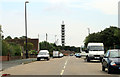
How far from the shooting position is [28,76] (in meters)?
15.5

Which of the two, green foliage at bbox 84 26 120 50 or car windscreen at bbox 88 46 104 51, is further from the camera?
green foliage at bbox 84 26 120 50

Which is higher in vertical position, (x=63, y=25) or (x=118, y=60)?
(x=63, y=25)

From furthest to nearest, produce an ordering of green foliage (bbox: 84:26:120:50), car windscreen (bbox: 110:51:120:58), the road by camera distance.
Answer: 1. green foliage (bbox: 84:26:120:50)
2. car windscreen (bbox: 110:51:120:58)
3. the road

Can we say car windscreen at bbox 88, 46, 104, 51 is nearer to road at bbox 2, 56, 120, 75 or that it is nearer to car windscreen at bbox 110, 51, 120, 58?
road at bbox 2, 56, 120, 75

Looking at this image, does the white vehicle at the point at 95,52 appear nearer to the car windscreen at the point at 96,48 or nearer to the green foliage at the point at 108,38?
the car windscreen at the point at 96,48

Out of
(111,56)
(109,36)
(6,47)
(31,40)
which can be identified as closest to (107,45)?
(109,36)

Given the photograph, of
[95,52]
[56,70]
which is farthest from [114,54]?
[95,52]

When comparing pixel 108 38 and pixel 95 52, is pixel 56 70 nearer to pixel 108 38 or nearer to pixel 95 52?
pixel 95 52

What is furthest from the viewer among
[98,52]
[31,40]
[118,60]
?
[31,40]

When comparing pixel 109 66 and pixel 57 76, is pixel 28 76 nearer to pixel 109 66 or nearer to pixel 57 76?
pixel 57 76

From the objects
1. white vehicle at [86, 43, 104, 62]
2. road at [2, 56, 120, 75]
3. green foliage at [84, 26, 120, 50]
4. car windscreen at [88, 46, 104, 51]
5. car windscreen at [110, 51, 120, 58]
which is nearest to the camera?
road at [2, 56, 120, 75]

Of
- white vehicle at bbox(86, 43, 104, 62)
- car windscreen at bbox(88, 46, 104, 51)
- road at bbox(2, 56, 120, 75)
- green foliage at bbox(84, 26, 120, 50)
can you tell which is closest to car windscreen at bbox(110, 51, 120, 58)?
road at bbox(2, 56, 120, 75)

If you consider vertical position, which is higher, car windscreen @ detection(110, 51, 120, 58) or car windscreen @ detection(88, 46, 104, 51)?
car windscreen @ detection(88, 46, 104, 51)

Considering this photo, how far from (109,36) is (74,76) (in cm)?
7863
